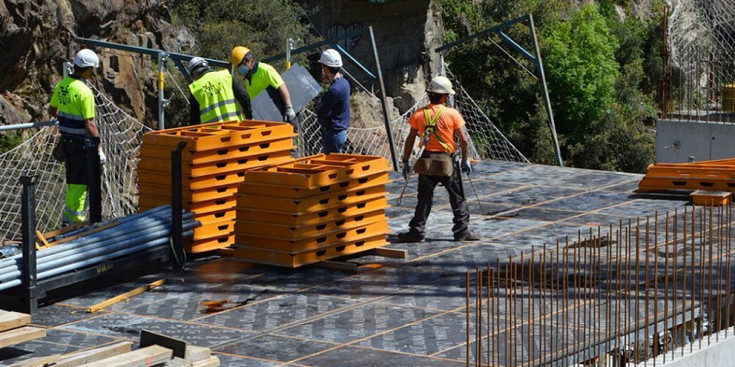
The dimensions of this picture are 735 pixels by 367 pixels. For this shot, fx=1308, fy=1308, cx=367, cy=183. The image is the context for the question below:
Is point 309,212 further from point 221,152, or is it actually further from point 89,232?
point 89,232

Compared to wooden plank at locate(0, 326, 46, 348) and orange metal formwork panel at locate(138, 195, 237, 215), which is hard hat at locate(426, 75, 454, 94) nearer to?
orange metal formwork panel at locate(138, 195, 237, 215)

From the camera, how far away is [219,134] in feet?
46.5

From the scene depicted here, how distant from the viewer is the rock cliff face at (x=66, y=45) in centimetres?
2677

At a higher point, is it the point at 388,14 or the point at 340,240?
the point at 388,14

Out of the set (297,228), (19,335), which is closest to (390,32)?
(297,228)

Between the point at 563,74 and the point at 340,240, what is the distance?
114 feet

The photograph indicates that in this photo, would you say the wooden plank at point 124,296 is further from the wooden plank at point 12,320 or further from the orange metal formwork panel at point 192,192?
the wooden plank at point 12,320

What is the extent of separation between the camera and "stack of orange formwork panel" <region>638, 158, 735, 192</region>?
1761cm

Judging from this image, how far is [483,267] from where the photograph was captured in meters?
13.4

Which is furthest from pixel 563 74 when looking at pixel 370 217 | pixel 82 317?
pixel 82 317

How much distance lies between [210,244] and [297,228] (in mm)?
1436

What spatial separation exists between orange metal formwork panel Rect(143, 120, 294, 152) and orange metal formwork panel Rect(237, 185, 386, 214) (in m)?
0.80

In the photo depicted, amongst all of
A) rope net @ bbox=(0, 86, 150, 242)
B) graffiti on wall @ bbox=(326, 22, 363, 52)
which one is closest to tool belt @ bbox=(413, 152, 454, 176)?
rope net @ bbox=(0, 86, 150, 242)

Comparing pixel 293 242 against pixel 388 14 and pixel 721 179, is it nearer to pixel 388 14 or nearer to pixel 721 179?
pixel 721 179
